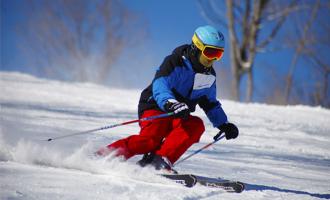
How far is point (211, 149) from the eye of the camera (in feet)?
17.3

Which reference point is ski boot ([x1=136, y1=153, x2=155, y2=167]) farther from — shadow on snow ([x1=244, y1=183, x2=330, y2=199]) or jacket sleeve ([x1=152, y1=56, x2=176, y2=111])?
shadow on snow ([x1=244, y1=183, x2=330, y2=199])

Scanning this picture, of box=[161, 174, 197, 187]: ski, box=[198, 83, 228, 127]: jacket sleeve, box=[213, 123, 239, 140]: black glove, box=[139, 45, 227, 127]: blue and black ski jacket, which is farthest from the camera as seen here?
box=[198, 83, 228, 127]: jacket sleeve

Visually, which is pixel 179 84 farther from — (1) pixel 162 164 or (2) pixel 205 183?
(2) pixel 205 183

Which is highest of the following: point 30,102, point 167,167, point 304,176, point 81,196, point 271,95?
point 81,196

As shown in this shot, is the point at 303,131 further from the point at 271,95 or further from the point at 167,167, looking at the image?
the point at 271,95

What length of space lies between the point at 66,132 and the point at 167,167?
7.38 feet

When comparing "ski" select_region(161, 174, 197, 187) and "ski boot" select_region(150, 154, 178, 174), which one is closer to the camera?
"ski" select_region(161, 174, 197, 187)

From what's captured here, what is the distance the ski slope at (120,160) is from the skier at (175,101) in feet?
0.66

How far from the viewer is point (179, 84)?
3.80 meters

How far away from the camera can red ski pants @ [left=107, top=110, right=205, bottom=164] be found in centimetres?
360

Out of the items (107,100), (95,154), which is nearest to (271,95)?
(107,100)

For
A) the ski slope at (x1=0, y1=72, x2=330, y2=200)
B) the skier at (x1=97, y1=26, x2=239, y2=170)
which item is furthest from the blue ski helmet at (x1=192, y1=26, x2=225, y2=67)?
the ski slope at (x1=0, y1=72, x2=330, y2=200)

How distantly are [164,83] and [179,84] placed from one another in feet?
0.56

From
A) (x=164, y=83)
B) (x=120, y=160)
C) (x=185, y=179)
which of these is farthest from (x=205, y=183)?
(x=164, y=83)
